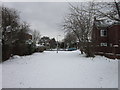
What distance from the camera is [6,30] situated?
20312mm

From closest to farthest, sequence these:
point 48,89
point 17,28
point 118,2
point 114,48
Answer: point 48,89 < point 118,2 < point 17,28 < point 114,48

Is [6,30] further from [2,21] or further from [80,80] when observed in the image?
[80,80]

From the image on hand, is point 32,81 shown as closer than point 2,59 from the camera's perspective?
Yes

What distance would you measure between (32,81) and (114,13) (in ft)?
22.2

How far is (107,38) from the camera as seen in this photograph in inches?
1436

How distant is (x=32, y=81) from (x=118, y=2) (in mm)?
7297

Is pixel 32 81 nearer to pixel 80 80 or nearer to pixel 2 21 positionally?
pixel 80 80

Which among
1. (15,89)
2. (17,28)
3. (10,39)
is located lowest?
(15,89)

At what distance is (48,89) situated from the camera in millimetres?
7953

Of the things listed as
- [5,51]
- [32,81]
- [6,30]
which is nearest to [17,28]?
[6,30]

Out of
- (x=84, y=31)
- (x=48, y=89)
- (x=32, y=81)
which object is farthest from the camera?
(x=84, y=31)

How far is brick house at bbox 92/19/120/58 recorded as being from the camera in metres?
25.7

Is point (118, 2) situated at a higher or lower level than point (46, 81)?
higher

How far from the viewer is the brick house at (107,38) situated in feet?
84.4
